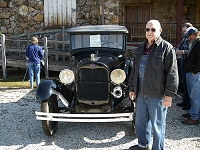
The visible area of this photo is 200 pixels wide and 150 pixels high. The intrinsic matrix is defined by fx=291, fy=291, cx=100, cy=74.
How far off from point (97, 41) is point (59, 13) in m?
7.96

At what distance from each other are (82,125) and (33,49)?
11.6ft

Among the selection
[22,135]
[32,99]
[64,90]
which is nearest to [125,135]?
[64,90]

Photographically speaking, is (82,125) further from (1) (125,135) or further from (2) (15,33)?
(2) (15,33)

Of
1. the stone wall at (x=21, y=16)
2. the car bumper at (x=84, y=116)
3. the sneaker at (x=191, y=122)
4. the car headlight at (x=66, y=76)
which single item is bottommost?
the sneaker at (x=191, y=122)

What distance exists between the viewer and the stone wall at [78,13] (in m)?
13.2

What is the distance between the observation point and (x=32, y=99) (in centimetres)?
756

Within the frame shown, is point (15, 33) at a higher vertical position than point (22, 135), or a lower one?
higher

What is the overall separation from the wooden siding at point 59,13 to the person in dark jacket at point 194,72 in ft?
28.7

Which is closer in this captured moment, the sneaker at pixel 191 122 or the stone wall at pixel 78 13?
the sneaker at pixel 191 122

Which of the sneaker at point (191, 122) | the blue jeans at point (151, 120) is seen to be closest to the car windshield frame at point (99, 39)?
the sneaker at point (191, 122)

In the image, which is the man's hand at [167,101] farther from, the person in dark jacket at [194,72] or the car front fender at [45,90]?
the car front fender at [45,90]

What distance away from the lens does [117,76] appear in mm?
5004

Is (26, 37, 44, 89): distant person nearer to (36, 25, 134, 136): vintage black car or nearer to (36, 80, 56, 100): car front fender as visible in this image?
(36, 25, 134, 136): vintage black car

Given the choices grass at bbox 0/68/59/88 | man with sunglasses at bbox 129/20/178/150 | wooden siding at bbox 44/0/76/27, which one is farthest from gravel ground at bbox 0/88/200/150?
wooden siding at bbox 44/0/76/27
